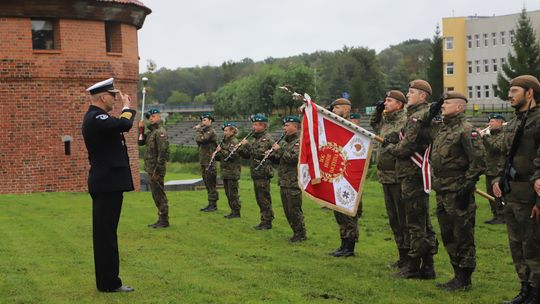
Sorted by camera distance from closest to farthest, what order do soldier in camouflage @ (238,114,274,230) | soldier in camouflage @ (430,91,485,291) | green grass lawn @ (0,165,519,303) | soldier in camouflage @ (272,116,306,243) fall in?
1. soldier in camouflage @ (430,91,485,291)
2. green grass lawn @ (0,165,519,303)
3. soldier in camouflage @ (272,116,306,243)
4. soldier in camouflage @ (238,114,274,230)

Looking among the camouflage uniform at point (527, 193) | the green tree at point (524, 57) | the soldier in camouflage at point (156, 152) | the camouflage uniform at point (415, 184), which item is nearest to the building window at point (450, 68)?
the green tree at point (524, 57)

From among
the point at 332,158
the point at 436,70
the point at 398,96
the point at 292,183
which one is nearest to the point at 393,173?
the point at 332,158

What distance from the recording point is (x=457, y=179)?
8.59 meters

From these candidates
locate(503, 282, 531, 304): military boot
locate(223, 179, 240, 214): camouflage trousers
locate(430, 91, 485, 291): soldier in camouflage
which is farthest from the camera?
locate(223, 179, 240, 214): camouflage trousers

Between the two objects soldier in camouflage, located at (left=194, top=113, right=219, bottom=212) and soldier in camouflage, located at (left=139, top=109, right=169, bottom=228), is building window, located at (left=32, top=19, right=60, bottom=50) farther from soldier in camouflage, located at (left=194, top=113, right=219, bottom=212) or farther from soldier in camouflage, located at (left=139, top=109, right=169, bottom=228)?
soldier in camouflage, located at (left=139, top=109, right=169, bottom=228)

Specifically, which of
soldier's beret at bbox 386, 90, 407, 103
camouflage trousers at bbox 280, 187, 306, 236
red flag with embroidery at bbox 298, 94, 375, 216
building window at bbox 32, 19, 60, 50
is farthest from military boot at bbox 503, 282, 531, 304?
building window at bbox 32, 19, 60, 50

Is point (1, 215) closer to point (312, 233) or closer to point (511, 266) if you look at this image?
point (312, 233)

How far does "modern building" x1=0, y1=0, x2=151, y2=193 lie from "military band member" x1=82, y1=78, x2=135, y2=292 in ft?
50.7

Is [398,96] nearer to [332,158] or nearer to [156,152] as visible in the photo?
[332,158]

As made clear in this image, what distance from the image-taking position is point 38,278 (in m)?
9.98

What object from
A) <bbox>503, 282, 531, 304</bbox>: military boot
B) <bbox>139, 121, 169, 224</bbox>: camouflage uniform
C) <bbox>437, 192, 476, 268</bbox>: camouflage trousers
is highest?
<bbox>139, 121, 169, 224</bbox>: camouflage uniform

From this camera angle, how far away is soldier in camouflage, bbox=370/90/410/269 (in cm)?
968

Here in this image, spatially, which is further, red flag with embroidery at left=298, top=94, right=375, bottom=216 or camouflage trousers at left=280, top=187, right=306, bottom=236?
camouflage trousers at left=280, top=187, right=306, bottom=236

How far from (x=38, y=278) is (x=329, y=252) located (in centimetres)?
446
